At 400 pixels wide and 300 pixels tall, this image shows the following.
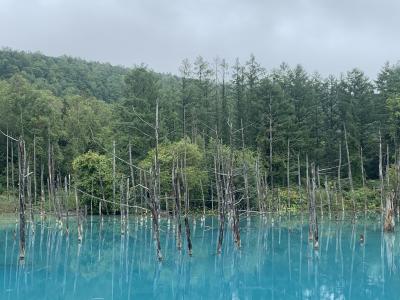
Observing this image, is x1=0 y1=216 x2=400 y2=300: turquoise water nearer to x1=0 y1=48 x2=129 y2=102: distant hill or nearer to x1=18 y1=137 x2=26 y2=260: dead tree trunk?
x1=18 y1=137 x2=26 y2=260: dead tree trunk

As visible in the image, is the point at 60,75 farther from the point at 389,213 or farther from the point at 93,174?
the point at 389,213

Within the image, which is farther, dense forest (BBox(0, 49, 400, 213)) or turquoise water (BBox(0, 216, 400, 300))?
dense forest (BBox(0, 49, 400, 213))

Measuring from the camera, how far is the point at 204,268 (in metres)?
17.0

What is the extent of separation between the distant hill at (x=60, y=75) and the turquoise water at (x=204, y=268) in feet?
146

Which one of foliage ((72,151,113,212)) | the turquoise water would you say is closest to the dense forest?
foliage ((72,151,113,212))

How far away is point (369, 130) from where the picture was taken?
162ft

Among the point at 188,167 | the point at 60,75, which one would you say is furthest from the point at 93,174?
the point at 60,75

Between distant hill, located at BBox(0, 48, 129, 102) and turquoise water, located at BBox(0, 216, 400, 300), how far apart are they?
44.4 metres

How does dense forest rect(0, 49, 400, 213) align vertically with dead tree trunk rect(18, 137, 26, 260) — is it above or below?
above

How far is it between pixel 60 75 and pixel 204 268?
200 ft

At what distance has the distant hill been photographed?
68.2 m

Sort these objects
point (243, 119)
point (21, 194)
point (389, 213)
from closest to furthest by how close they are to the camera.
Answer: point (21, 194), point (389, 213), point (243, 119)

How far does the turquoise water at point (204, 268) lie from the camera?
1369 cm

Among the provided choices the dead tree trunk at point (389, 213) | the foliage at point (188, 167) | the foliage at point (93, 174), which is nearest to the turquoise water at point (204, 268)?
the dead tree trunk at point (389, 213)
